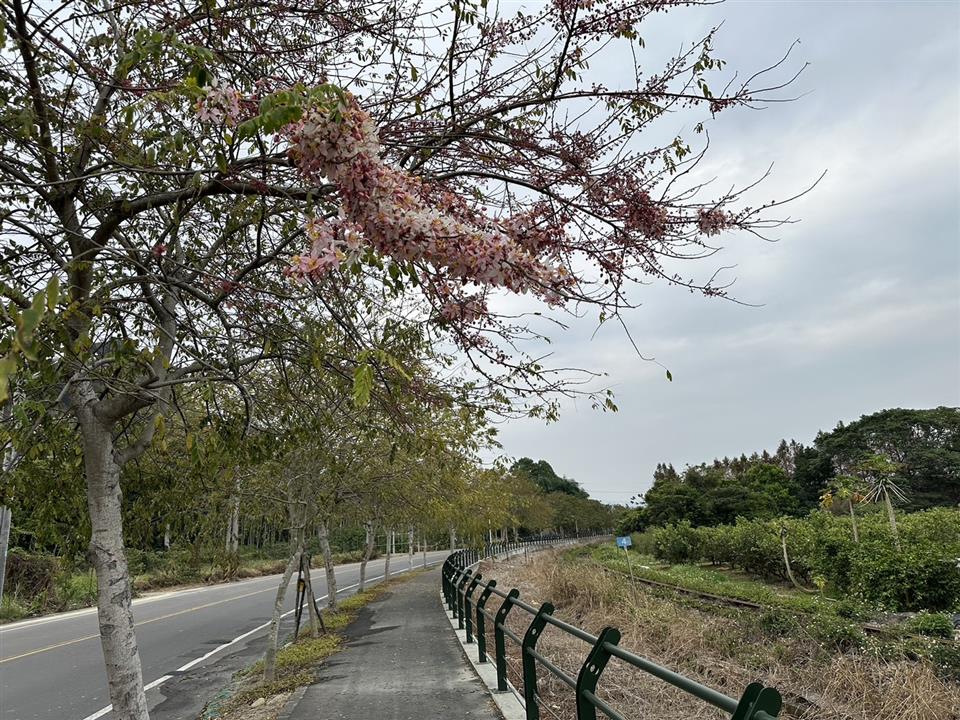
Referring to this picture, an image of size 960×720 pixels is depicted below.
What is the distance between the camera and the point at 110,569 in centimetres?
479

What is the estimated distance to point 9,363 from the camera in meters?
1.57

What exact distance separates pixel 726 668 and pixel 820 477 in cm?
7196

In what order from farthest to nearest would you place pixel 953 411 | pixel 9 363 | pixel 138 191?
pixel 953 411, pixel 138 191, pixel 9 363

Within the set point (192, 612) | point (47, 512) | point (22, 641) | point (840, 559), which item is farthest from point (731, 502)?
point (47, 512)

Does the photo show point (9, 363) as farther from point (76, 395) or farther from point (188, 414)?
point (188, 414)

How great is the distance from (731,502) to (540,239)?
52109 mm

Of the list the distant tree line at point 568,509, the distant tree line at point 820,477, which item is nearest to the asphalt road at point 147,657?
the distant tree line at point 820,477

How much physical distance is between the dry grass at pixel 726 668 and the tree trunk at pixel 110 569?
3.09m

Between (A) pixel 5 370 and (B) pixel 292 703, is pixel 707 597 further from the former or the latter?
(A) pixel 5 370

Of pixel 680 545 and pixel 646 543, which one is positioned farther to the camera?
pixel 646 543

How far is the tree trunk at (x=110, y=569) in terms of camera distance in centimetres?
467

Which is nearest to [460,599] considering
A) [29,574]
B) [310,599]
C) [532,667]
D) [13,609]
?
[310,599]

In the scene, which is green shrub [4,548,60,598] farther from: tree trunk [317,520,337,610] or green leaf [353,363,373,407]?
green leaf [353,363,373,407]

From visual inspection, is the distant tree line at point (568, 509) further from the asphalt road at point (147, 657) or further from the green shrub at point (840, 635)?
the green shrub at point (840, 635)
